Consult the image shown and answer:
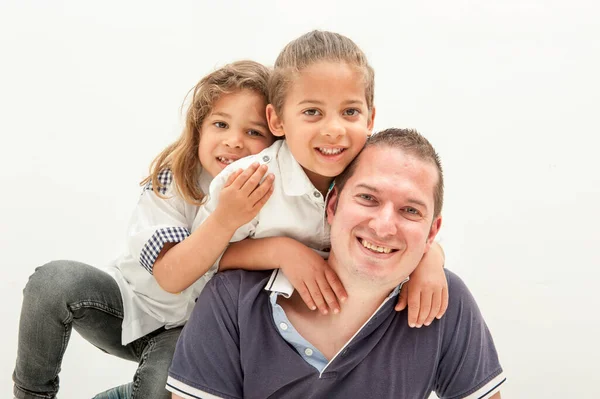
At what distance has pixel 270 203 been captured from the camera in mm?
2037

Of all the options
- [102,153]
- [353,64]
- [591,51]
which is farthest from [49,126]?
[591,51]

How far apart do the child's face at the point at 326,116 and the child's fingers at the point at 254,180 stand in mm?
95

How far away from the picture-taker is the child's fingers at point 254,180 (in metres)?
1.93

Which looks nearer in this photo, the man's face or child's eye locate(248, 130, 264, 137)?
the man's face

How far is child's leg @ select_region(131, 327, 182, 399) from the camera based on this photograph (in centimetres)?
205

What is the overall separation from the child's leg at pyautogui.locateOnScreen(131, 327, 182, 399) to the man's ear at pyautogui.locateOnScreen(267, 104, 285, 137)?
0.65 metres

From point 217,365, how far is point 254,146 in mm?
604

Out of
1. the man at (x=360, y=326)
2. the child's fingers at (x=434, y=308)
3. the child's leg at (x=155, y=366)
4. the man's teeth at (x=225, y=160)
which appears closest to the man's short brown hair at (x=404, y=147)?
the man at (x=360, y=326)

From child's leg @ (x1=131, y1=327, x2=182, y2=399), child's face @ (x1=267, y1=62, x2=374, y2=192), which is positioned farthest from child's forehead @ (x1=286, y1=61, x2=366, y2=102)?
child's leg @ (x1=131, y1=327, x2=182, y2=399)

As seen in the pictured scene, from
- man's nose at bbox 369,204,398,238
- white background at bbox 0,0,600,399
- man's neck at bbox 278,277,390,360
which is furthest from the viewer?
white background at bbox 0,0,600,399

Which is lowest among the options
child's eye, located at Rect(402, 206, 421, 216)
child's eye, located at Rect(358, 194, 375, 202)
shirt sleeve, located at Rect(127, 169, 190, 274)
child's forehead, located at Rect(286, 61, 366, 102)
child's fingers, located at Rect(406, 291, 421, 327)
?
child's fingers, located at Rect(406, 291, 421, 327)

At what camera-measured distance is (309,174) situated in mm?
2047

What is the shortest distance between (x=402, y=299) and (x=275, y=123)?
568 mm

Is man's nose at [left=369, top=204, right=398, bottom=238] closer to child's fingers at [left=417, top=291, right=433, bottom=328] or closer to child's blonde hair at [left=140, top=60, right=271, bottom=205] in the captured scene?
child's fingers at [left=417, top=291, right=433, bottom=328]
